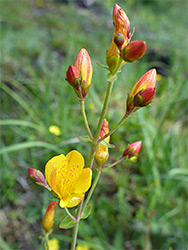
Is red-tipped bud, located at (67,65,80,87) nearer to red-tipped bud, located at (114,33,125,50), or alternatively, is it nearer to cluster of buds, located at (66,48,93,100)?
cluster of buds, located at (66,48,93,100)

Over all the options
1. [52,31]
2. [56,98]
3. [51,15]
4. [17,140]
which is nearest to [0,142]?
[17,140]

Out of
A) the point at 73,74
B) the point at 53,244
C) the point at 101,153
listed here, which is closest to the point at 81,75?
the point at 73,74

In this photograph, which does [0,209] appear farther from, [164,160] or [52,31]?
[52,31]

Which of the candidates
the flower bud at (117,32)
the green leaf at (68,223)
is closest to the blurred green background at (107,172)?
→ the green leaf at (68,223)

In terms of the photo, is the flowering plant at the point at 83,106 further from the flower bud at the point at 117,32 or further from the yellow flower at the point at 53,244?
the yellow flower at the point at 53,244

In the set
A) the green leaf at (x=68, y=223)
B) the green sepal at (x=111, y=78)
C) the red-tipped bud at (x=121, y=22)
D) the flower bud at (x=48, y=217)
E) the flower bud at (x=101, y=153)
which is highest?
the red-tipped bud at (x=121, y=22)
